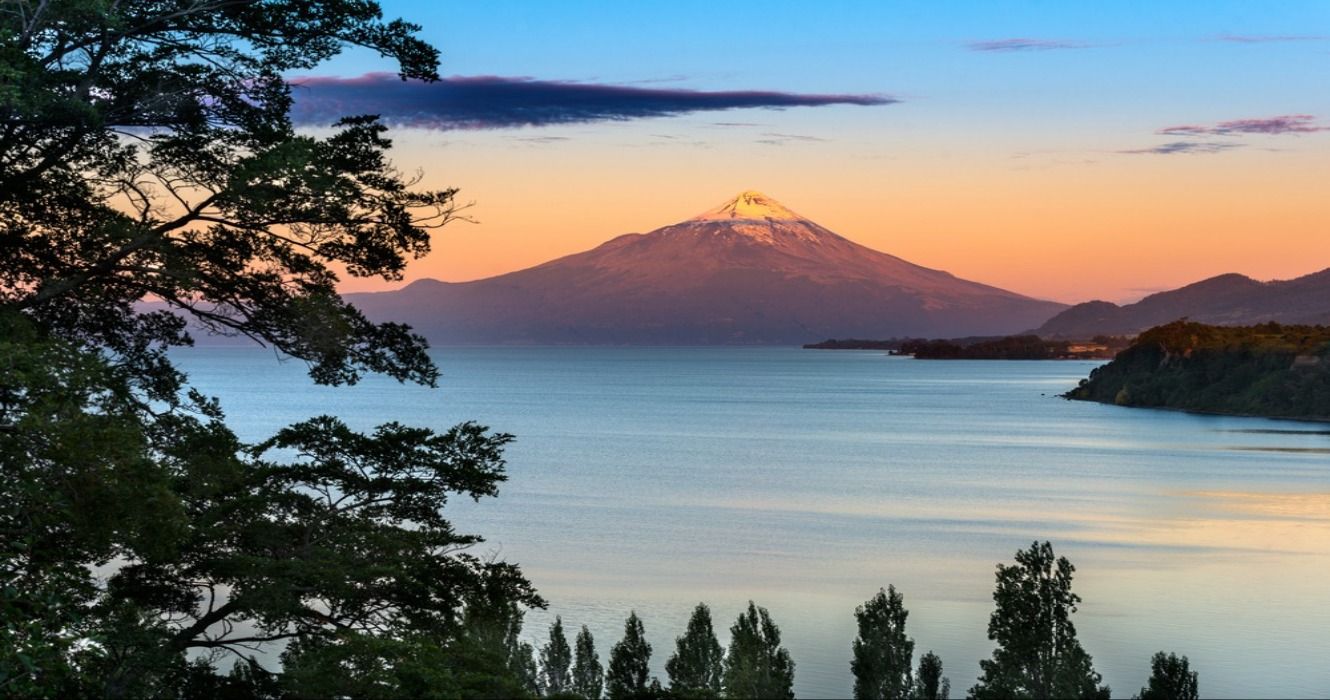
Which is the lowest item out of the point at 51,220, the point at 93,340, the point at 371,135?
the point at 93,340

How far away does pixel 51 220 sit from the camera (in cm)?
1416

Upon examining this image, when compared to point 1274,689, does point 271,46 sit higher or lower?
higher

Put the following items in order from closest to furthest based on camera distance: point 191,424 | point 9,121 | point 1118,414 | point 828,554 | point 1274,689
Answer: point 9,121 → point 191,424 → point 1274,689 → point 828,554 → point 1118,414

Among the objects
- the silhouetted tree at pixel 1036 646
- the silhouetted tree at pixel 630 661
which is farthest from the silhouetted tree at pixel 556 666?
the silhouetted tree at pixel 1036 646

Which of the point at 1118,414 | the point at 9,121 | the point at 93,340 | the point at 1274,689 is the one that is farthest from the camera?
the point at 1118,414

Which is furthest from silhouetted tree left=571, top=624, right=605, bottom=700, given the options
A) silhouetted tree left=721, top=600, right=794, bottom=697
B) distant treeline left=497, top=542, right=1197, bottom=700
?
silhouetted tree left=721, top=600, right=794, bottom=697

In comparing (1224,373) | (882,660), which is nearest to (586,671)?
(882,660)

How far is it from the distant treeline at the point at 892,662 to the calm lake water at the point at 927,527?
2669 mm

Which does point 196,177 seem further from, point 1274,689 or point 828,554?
point 828,554

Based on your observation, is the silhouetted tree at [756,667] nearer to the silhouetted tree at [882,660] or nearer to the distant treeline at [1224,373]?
the silhouetted tree at [882,660]

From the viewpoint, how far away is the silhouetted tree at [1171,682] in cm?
2155

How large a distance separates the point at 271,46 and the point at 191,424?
4.05 meters

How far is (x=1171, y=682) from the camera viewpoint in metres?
21.6

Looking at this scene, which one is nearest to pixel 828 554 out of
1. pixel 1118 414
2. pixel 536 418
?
pixel 536 418
